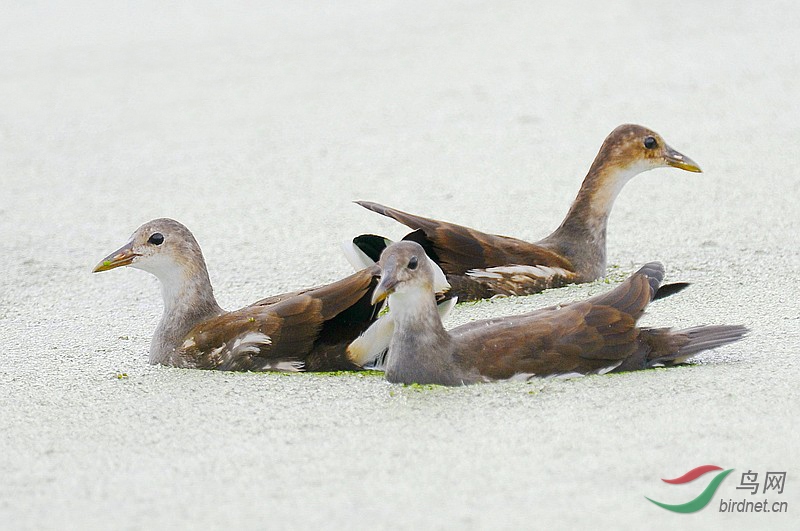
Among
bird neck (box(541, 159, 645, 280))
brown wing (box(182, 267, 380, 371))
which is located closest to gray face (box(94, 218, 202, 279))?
brown wing (box(182, 267, 380, 371))

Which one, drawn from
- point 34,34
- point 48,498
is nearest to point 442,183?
point 48,498

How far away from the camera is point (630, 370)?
4.55 metres

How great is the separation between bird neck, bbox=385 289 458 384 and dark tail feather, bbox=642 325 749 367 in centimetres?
74

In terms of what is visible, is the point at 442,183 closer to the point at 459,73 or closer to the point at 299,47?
the point at 459,73

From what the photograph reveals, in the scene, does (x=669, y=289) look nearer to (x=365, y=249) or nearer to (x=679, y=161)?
(x=365, y=249)

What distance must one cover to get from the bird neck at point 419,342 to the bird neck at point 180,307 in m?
0.90

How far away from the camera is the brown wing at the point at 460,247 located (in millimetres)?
5742

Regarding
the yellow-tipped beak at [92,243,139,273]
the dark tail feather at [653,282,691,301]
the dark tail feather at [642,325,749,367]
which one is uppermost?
the yellow-tipped beak at [92,243,139,273]

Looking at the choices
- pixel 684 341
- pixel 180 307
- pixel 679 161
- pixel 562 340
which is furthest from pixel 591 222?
pixel 180 307

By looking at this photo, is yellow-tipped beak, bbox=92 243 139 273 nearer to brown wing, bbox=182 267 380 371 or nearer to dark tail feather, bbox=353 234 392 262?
brown wing, bbox=182 267 380 371

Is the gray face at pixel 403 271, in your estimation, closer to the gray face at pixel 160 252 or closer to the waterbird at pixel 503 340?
the waterbird at pixel 503 340

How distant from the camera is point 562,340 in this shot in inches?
175

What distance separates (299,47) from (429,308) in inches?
260

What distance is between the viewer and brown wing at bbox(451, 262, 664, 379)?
441cm
